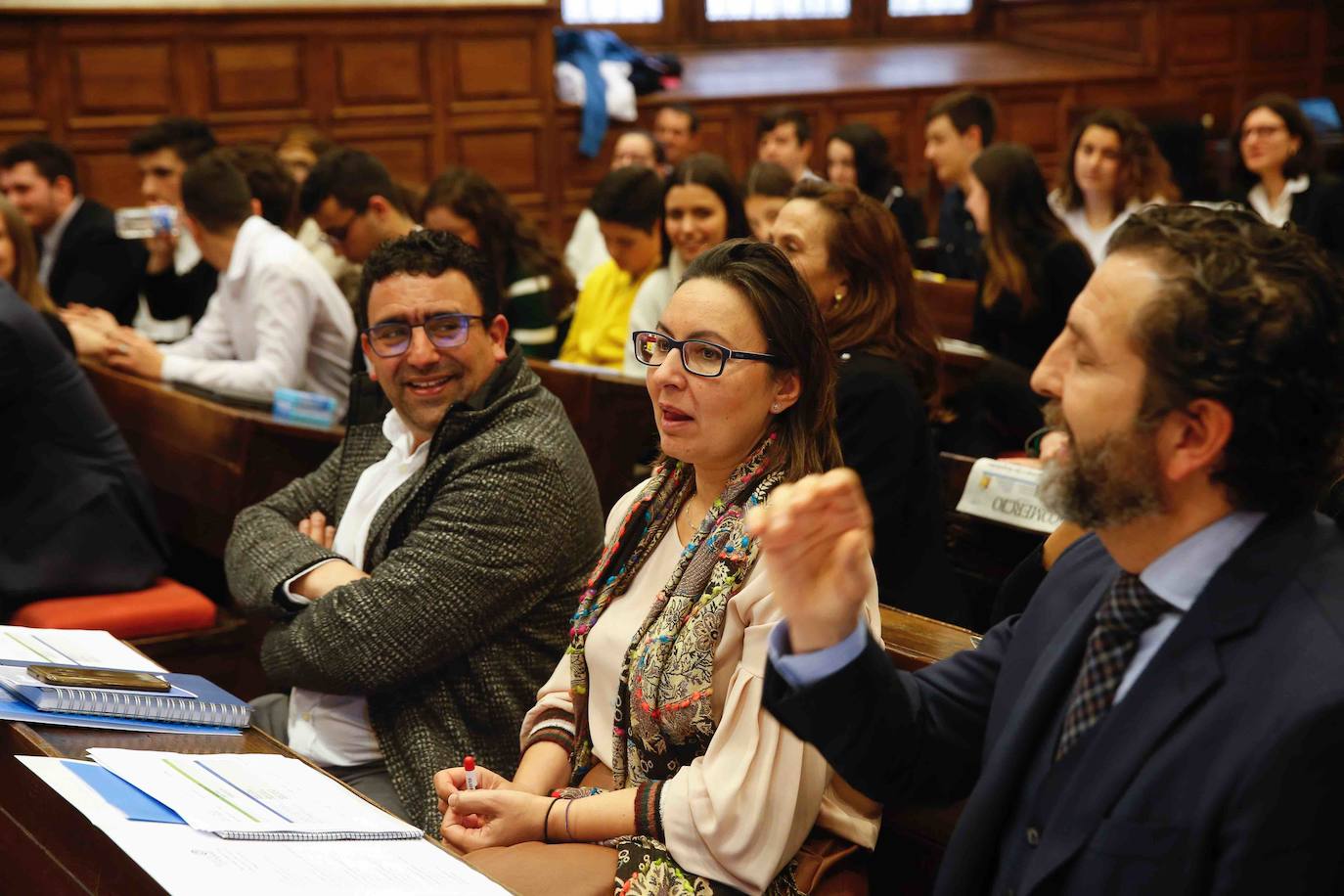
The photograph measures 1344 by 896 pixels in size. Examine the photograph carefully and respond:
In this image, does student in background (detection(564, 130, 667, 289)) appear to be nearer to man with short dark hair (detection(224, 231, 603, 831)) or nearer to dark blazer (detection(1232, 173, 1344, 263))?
dark blazer (detection(1232, 173, 1344, 263))

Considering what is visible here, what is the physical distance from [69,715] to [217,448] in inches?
67.9

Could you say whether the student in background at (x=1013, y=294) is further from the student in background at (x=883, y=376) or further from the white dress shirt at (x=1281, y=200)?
the white dress shirt at (x=1281, y=200)

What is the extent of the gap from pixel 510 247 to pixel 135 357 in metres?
1.32

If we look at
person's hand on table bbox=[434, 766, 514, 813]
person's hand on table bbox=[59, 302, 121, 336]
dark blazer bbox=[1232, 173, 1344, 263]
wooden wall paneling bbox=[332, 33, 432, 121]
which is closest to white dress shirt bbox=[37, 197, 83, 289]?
person's hand on table bbox=[59, 302, 121, 336]

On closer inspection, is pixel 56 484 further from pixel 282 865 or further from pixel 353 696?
pixel 282 865

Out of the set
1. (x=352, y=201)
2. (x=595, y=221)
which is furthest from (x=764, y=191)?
(x=595, y=221)

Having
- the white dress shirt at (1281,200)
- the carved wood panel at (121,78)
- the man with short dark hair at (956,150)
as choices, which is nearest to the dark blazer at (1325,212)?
the white dress shirt at (1281,200)

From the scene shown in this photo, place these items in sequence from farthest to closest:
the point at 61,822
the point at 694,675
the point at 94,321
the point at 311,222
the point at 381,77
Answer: the point at 381,77
the point at 311,222
the point at 94,321
the point at 694,675
the point at 61,822

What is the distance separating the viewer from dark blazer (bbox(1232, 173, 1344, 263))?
267 inches

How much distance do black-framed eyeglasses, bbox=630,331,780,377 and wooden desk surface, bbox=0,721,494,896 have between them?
0.73 meters

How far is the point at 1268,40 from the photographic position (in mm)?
11383

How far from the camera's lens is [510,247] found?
16.9 feet

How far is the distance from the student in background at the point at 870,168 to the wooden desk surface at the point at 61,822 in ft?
18.6

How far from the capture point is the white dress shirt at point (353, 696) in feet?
8.43
